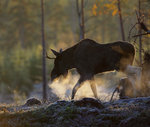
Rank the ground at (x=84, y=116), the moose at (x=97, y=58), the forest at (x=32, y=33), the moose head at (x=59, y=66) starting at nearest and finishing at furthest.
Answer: the ground at (x=84, y=116) → the moose at (x=97, y=58) → the moose head at (x=59, y=66) → the forest at (x=32, y=33)

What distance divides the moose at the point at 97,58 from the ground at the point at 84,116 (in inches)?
115

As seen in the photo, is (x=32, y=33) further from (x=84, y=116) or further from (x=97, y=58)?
(x=84, y=116)

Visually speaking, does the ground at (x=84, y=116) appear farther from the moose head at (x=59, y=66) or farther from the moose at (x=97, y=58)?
the moose head at (x=59, y=66)

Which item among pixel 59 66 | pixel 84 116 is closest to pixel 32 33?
pixel 59 66

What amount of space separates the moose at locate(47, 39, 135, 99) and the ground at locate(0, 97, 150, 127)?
2911mm

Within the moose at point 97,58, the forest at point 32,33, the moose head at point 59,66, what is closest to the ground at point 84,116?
the moose at point 97,58

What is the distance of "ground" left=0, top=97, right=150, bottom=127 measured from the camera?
8180 millimetres

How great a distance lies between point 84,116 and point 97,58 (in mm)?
4105

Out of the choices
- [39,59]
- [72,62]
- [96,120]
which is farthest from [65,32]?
[96,120]

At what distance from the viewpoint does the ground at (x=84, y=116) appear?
818cm

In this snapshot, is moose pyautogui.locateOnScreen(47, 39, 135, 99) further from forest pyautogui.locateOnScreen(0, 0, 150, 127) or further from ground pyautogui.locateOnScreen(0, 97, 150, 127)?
forest pyautogui.locateOnScreen(0, 0, 150, 127)

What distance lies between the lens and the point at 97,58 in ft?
41.0

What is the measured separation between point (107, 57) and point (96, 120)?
14.1 ft

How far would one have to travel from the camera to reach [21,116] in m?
8.91
